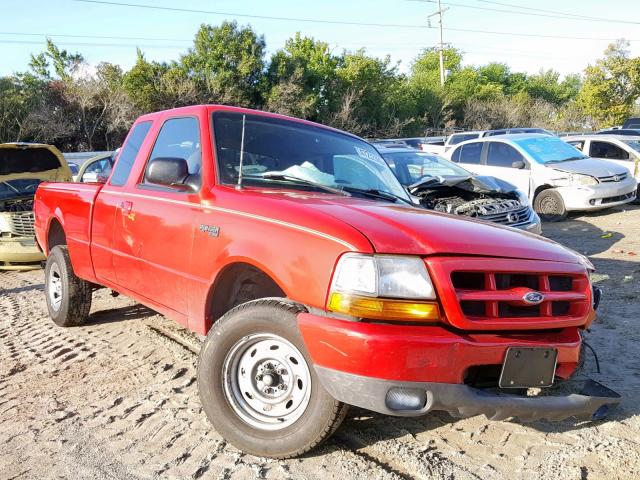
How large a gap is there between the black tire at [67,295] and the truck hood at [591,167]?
365 inches

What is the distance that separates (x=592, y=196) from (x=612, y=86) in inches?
1279

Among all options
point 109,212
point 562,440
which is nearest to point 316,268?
point 562,440

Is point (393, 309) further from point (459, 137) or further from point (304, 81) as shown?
point (304, 81)

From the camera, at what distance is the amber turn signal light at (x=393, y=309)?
2508mm

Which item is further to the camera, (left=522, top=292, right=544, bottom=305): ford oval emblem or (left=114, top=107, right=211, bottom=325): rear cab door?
(left=114, top=107, right=211, bottom=325): rear cab door

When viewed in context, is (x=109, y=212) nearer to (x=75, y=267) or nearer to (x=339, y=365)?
(x=75, y=267)

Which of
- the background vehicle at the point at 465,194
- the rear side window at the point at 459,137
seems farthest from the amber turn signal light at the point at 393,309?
the rear side window at the point at 459,137

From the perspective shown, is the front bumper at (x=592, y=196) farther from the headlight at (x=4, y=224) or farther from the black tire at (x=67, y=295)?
the headlight at (x=4, y=224)

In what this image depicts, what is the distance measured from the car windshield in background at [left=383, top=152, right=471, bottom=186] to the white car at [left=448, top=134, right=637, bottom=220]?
2892 mm

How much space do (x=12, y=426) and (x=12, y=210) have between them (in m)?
6.36

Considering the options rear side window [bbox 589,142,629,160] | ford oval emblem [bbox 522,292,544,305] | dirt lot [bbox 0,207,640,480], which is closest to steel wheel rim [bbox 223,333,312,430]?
dirt lot [bbox 0,207,640,480]

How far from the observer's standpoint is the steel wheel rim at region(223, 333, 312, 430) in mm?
2809

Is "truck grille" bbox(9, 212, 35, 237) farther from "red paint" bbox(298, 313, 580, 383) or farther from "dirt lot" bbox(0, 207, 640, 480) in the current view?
"red paint" bbox(298, 313, 580, 383)

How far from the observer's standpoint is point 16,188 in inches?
367
